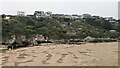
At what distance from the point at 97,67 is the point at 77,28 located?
155 feet

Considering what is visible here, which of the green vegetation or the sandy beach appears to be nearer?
the sandy beach

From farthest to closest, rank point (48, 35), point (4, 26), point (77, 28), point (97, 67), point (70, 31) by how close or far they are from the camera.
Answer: point (77, 28) → point (70, 31) → point (48, 35) → point (4, 26) → point (97, 67)

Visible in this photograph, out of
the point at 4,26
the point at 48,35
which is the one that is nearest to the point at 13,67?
the point at 4,26

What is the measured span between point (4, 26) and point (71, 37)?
13.3 meters

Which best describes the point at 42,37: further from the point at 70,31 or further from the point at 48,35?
the point at 70,31

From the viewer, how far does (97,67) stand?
21.9 meters

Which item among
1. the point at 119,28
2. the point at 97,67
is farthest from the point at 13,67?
the point at 119,28

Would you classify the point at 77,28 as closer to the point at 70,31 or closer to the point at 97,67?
the point at 70,31

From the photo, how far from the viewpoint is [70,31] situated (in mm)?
64438

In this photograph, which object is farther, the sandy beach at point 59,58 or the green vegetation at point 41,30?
the green vegetation at point 41,30

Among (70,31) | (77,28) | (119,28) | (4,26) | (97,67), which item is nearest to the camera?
(97,67)

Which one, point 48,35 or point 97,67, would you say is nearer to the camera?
point 97,67

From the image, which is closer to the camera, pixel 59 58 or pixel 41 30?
pixel 59 58

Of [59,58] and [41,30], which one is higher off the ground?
[41,30]
